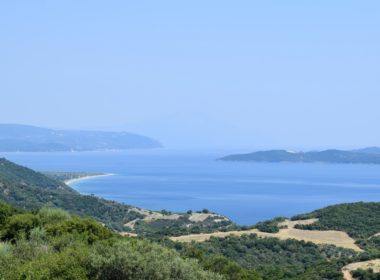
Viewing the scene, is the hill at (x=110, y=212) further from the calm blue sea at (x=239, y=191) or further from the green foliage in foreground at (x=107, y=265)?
the green foliage in foreground at (x=107, y=265)

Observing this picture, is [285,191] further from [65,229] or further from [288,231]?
[65,229]

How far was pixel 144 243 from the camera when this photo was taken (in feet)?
59.3

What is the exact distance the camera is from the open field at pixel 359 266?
34531 mm

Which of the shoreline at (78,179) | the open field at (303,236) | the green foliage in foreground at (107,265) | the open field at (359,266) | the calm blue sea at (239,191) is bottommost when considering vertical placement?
the calm blue sea at (239,191)

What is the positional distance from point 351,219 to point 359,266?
83.0ft

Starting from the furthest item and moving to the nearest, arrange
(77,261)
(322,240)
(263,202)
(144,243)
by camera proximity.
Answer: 1. (263,202)
2. (322,240)
3. (144,243)
4. (77,261)

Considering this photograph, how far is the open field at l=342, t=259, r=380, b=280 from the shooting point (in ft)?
113

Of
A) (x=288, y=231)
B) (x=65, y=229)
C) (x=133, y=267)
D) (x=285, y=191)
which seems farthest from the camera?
(x=285, y=191)

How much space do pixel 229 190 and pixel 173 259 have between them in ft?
459

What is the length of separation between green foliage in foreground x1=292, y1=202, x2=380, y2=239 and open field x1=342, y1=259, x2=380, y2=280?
16213mm

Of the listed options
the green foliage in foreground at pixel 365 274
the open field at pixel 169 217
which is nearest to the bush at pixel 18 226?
the green foliage in foreground at pixel 365 274

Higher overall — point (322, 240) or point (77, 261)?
point (77, 261)

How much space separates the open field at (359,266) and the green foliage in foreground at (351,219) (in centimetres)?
1621

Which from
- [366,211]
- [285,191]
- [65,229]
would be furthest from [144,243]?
[285,191]
